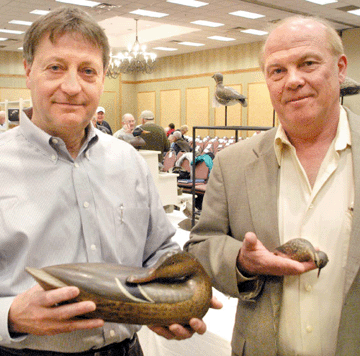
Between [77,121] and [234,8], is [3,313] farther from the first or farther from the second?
[234,8]

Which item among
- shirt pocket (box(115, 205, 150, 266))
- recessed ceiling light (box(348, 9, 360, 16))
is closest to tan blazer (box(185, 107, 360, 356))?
shirt pocket (box(115, 205, 150, 266))

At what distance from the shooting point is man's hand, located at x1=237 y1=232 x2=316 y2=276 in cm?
112

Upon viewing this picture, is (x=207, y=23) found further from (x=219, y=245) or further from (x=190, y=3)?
(x=219, y=245)

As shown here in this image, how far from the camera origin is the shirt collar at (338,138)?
132 cm

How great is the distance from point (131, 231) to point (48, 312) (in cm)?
43

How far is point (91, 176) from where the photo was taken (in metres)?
1.27

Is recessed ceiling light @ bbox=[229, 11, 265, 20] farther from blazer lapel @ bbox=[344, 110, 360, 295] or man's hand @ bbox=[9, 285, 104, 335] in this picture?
man's hand @ bbox=[9, 285, 104, 335]

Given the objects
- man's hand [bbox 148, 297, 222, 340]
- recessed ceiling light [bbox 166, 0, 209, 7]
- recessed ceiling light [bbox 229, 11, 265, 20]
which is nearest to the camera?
man's hand [bbox 148, 297, 222, 340]

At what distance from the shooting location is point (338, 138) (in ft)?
4.37

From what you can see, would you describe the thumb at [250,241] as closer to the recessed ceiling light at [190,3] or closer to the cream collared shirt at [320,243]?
the cream collared shirt at [320,243]

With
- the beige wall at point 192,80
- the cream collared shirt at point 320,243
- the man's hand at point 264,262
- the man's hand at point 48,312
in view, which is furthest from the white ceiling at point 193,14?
the man's hand at point 48,312

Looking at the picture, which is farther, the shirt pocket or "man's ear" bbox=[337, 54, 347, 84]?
"man's ear" bbox=[337, 54, 347, 84]

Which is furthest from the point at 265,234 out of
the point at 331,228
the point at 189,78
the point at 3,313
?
the point at 189,78

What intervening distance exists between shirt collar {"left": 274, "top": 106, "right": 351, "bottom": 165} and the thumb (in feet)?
1.21
